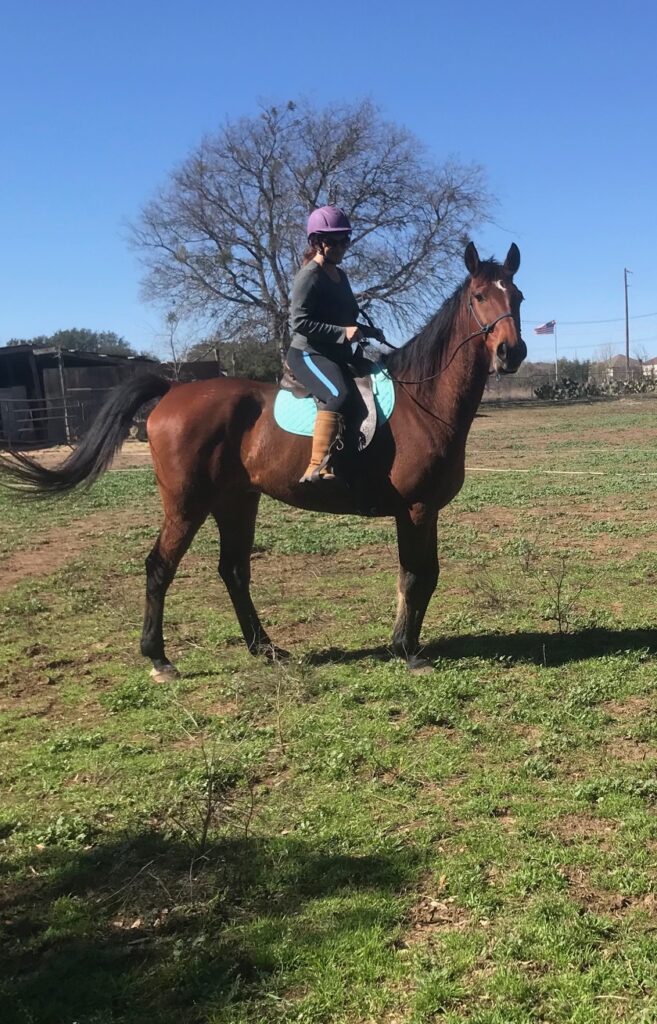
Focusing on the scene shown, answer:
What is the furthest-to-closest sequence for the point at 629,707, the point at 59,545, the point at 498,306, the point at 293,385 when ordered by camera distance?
1. the point at 59,545
2. the point at 293,385
3. the point at 498,306
4. the point at 629,707

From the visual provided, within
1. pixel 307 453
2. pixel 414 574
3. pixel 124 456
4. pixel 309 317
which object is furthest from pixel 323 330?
pixel 124 456

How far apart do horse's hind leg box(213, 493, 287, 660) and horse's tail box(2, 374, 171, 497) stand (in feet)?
3.21

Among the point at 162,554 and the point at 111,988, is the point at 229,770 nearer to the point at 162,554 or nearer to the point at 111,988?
the point at 111,988

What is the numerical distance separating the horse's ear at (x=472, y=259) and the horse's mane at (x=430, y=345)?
0.11 metres

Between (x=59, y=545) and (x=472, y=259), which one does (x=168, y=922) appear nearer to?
(x=472, y=259)

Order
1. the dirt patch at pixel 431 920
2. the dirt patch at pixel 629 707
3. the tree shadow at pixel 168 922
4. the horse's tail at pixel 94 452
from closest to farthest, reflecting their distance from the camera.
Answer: the tree shadow at pixel 168 922 < the dirt patch at pixel 431 920 < the dirt patch at pixel 629 707 < the horse's tail at pixel 94 452

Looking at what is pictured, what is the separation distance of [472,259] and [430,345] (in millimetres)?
666

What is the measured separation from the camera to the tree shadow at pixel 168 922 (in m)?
2.53

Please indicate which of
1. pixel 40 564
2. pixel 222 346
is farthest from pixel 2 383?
pixel 40 564

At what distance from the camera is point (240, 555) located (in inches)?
244

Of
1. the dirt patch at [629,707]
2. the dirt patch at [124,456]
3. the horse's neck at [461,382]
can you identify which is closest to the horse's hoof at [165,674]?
the horse's neck at [461,382]

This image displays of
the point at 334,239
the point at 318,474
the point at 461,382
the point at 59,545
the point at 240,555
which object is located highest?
the point at 334,239

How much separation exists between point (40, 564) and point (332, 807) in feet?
21.9

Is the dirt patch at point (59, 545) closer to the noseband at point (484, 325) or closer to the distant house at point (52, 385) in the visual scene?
the noseband at point (484, 325)
